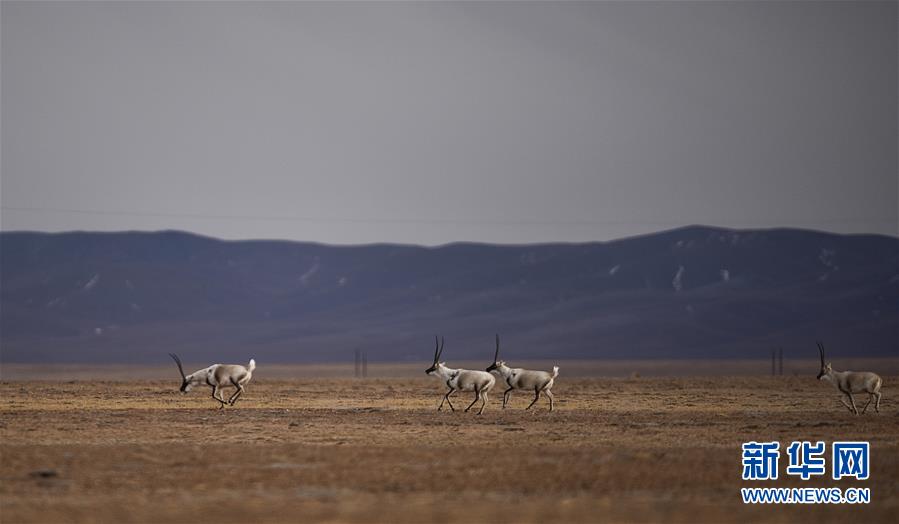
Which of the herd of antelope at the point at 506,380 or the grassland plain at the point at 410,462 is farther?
the herd of antelope at the point at 506,380

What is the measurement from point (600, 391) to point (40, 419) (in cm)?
2383

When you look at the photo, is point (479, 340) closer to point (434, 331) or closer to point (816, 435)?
point (434, 331)

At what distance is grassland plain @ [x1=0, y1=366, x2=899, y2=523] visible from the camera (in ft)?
59.1

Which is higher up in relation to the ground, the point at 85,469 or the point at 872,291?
the point at 872,291

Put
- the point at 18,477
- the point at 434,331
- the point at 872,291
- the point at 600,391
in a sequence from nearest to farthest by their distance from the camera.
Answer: the point at 18,477
the point at 600,391
the point at 434,331
the point at 872,291

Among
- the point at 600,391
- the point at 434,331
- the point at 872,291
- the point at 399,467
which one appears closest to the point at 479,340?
the point at 434,331

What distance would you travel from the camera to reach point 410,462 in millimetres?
23141

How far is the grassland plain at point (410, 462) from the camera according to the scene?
59.1 feet

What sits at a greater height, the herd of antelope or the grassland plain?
the herd of antelope

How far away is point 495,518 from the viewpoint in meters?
17.3

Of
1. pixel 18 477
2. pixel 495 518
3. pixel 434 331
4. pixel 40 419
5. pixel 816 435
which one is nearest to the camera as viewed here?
pixel 495 518

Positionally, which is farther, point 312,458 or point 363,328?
point 363,328

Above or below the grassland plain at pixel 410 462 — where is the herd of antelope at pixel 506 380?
above

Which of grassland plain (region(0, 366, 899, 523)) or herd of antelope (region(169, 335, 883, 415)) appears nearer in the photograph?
grassland plain (region(0, 366, 899, 523))
